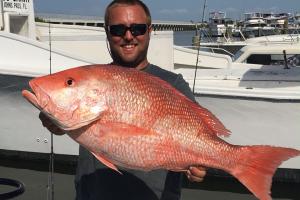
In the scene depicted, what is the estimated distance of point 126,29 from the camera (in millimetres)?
2221

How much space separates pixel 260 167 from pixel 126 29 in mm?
826

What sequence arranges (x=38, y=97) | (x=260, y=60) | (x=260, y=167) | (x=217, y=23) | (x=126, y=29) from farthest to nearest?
(x=217, y=23) < (x=260, y=60) < (x=126, y=29) < (x=260, y=167) < (x=38, y=97)

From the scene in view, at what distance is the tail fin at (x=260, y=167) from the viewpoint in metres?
1.88

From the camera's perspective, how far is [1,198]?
2.83m

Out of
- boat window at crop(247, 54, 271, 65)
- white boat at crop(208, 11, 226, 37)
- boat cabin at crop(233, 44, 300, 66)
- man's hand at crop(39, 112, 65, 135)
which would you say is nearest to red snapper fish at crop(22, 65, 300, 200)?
man's hand at crop(39, 112, 65, 135)

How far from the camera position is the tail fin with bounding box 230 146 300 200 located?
1.88 meters

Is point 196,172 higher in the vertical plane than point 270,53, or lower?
higher

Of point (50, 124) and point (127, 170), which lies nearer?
point (50, 124)

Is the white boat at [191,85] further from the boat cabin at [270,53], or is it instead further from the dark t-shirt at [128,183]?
the dark t-shirt at [128,183]

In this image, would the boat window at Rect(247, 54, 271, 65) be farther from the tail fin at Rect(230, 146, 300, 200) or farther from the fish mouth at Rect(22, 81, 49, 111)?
the fish mouth at Rect(22, 81, 49, 111)

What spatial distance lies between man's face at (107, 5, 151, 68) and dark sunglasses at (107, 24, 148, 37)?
0.03ft

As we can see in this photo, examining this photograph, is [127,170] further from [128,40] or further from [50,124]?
[128,40]

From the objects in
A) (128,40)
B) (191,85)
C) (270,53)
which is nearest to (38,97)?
(128,40)

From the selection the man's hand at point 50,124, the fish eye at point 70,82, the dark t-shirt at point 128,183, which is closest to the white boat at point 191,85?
A: the dark t-shirt at point 128,183
